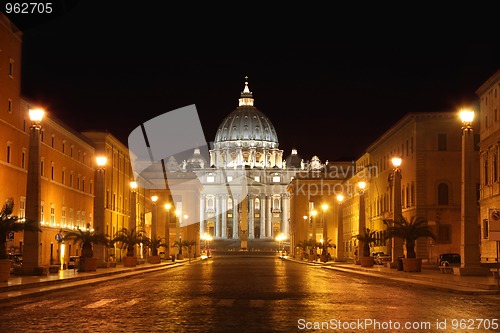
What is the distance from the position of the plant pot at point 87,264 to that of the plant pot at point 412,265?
15.9 meters

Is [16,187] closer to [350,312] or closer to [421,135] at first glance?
[421,135]

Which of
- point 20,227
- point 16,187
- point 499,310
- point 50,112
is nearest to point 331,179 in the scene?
point 50,112

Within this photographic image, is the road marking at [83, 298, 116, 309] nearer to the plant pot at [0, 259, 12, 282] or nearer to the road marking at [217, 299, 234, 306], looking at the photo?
the road marking at [217, 299, 234, 306]

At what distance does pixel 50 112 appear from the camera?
2530 inches

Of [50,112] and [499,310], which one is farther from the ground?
[50,112]

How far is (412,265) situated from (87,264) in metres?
16.4

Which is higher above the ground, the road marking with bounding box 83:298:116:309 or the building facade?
the building facade

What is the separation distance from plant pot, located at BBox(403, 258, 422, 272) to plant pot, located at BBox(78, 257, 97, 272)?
15910mm

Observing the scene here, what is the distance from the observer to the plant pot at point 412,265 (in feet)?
Answer: 139

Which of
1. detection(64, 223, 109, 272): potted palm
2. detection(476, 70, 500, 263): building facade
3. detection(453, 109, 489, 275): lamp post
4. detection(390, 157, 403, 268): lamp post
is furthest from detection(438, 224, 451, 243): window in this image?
detection(64, 223, 109, 272): potted palm

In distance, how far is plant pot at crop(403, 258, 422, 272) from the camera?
42219 millimetres

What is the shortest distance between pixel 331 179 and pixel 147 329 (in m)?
128

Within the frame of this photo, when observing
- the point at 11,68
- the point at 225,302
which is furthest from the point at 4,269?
the point at 11,68

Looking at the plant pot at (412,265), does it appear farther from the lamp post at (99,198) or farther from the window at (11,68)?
the window at (11,68)
